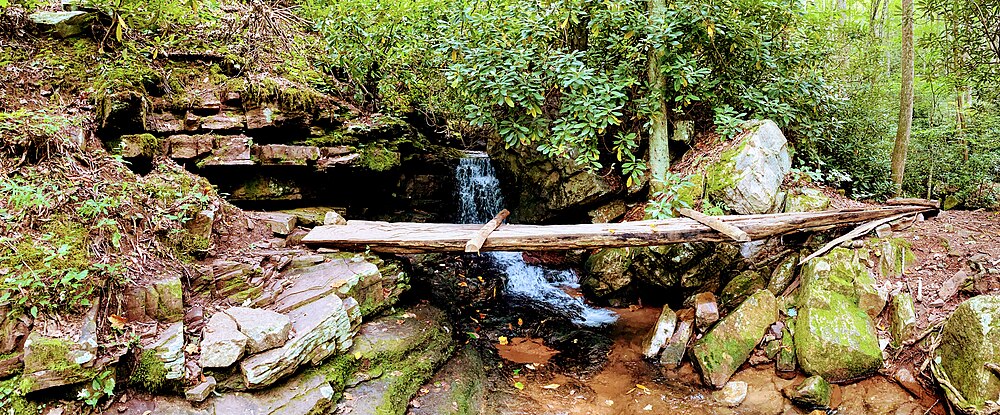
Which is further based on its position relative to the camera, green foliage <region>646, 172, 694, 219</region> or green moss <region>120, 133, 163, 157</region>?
green foliage <region>646, 172, 694, 219</region>

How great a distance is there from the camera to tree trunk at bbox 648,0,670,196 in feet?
19.7

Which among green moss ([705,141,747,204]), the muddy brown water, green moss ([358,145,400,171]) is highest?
green moss ([358,145,400,171])

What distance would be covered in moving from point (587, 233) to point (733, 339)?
1.89 meters

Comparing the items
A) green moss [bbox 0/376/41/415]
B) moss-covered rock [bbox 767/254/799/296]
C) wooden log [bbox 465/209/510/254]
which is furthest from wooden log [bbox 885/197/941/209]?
green moss [bbox 0/376/41/415]

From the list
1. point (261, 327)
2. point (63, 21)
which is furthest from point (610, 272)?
point (63, 21)

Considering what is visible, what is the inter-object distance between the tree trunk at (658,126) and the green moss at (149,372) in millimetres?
5600

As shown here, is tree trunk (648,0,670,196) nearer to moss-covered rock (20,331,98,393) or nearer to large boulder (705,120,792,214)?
large boulder (705,120,792,214)

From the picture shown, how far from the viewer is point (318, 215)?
19.9ft

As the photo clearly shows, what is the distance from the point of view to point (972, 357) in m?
3.56

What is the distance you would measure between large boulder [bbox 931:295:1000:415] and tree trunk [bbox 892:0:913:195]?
14.9 feet

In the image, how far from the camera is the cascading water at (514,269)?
655cm

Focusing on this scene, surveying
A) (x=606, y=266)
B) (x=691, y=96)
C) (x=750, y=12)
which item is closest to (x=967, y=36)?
(x=750, y=12)

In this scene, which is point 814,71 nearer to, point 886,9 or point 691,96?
point 691,96

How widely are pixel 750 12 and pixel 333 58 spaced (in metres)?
6.23
